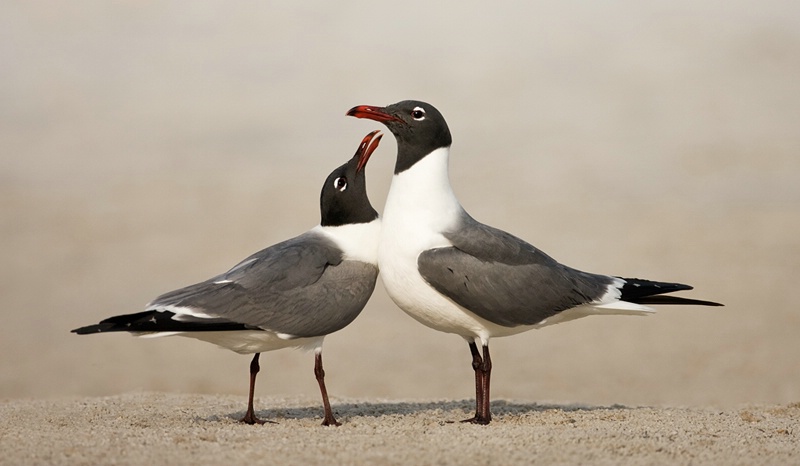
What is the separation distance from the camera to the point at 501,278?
6820 mm

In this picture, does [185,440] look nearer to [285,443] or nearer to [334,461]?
[285,443]

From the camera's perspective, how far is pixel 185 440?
583 centimetres

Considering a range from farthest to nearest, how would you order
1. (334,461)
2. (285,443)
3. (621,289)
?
(621,289) → (285,443) → (334,461)

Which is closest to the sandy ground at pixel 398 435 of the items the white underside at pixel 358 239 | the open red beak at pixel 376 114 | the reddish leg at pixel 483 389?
the reddish leg at pixel 483 389

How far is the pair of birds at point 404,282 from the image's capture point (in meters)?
6.63

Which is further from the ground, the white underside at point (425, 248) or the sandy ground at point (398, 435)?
the white underside at point (425, 248)

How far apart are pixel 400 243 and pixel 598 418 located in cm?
193

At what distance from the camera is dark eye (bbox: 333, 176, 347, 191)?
7398 millimetres

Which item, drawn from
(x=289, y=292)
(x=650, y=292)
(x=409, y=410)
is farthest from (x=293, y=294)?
(x=650, y=292)

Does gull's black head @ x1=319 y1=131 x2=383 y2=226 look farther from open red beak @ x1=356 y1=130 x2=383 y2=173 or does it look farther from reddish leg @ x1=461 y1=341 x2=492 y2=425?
reddish leg @ x1=461 y1=341 x2=492 y2=425

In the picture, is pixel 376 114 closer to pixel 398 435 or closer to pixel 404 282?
pixel 404 282

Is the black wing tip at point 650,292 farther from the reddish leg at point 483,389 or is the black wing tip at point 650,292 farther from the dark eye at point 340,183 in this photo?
the dark eye at point 340,183

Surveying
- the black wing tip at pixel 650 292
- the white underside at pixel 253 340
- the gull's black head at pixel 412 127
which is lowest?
the white underside at pixel 253 340

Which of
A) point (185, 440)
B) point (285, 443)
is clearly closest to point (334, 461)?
point (285, 443)
